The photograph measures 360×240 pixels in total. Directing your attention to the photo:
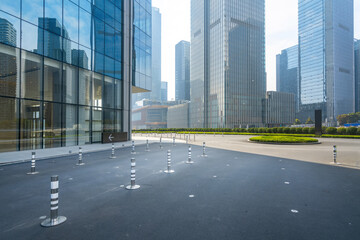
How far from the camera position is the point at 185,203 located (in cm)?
587

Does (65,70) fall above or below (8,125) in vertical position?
above

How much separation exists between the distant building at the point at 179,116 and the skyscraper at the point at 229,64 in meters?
8.87

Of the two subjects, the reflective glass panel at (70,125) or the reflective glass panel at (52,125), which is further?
the reflective glass panel at (70,125)

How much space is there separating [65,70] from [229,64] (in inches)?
3529

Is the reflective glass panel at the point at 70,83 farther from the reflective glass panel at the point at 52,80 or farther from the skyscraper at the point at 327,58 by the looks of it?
the skyscraper at the point at 327,58

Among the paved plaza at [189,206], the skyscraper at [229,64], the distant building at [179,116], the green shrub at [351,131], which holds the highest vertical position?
the skyscraper at [229,64]

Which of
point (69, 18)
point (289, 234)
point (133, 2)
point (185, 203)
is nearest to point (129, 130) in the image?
point (69, 18)

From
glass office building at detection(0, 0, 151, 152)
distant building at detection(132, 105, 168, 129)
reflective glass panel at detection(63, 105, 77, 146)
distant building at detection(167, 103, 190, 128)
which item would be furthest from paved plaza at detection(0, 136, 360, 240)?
distant building at detection(132, 105, 168, 129)

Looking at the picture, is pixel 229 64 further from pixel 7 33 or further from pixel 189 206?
pixel 189 206

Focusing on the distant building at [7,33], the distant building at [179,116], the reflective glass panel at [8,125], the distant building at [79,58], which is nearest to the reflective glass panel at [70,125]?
the reflective glass panel at [8,125]

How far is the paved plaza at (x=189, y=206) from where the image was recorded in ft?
14.2

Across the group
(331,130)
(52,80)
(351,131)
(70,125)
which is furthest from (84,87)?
(351,131)

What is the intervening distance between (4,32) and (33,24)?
2850 millimetres

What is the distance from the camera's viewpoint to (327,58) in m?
145
